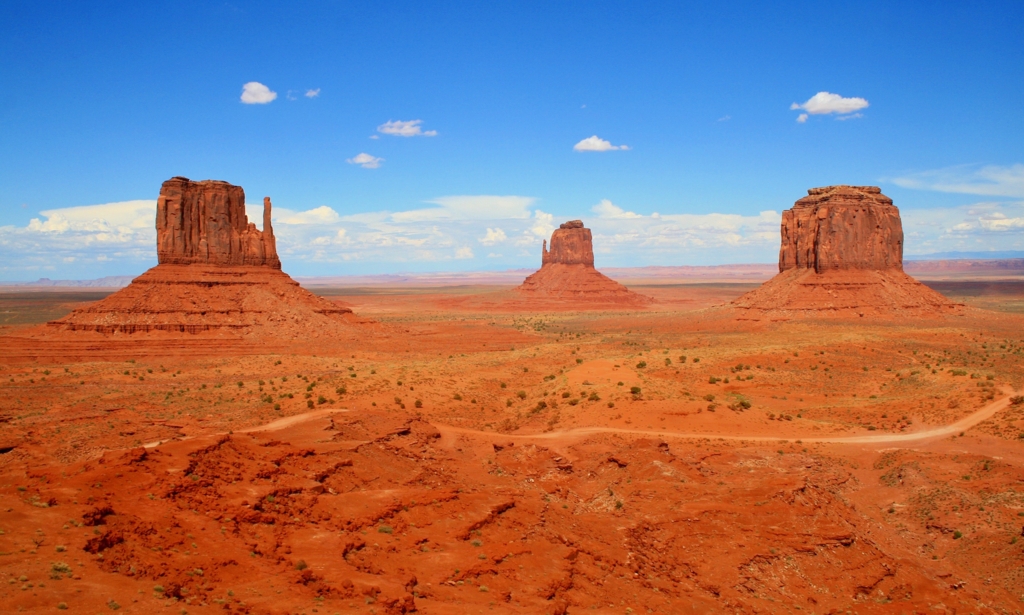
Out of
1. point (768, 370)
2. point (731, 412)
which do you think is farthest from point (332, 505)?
point (768, 370)

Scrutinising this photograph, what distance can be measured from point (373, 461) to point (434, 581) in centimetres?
814

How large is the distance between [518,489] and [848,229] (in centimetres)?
6196

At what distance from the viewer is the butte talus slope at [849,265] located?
68688 mm

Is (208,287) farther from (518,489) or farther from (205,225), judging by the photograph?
(518,489)

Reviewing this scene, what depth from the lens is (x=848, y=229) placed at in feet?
231

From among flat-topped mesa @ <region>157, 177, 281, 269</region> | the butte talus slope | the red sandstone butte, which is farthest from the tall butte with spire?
the red sandstone butte

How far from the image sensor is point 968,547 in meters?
18.2

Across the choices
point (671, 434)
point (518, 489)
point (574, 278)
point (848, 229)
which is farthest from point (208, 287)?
point (574, 278)

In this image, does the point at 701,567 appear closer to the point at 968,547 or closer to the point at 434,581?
the point at 434,581

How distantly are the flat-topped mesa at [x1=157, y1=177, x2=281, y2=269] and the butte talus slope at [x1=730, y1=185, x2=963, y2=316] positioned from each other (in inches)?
1972

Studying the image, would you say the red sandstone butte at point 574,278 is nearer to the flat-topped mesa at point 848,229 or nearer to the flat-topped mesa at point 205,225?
the flat-topped mesa at point 848,229

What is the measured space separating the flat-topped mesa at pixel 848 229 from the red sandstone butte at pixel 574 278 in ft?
156

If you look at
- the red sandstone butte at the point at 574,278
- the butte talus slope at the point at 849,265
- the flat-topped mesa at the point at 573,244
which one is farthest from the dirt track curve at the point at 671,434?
the flat-topped mesa at the point at 573,244

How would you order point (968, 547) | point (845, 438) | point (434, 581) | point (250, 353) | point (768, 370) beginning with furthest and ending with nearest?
point (250, 353) < point (768, 370) < point (845, 438) < point (968, 547) < point (434, 581)
